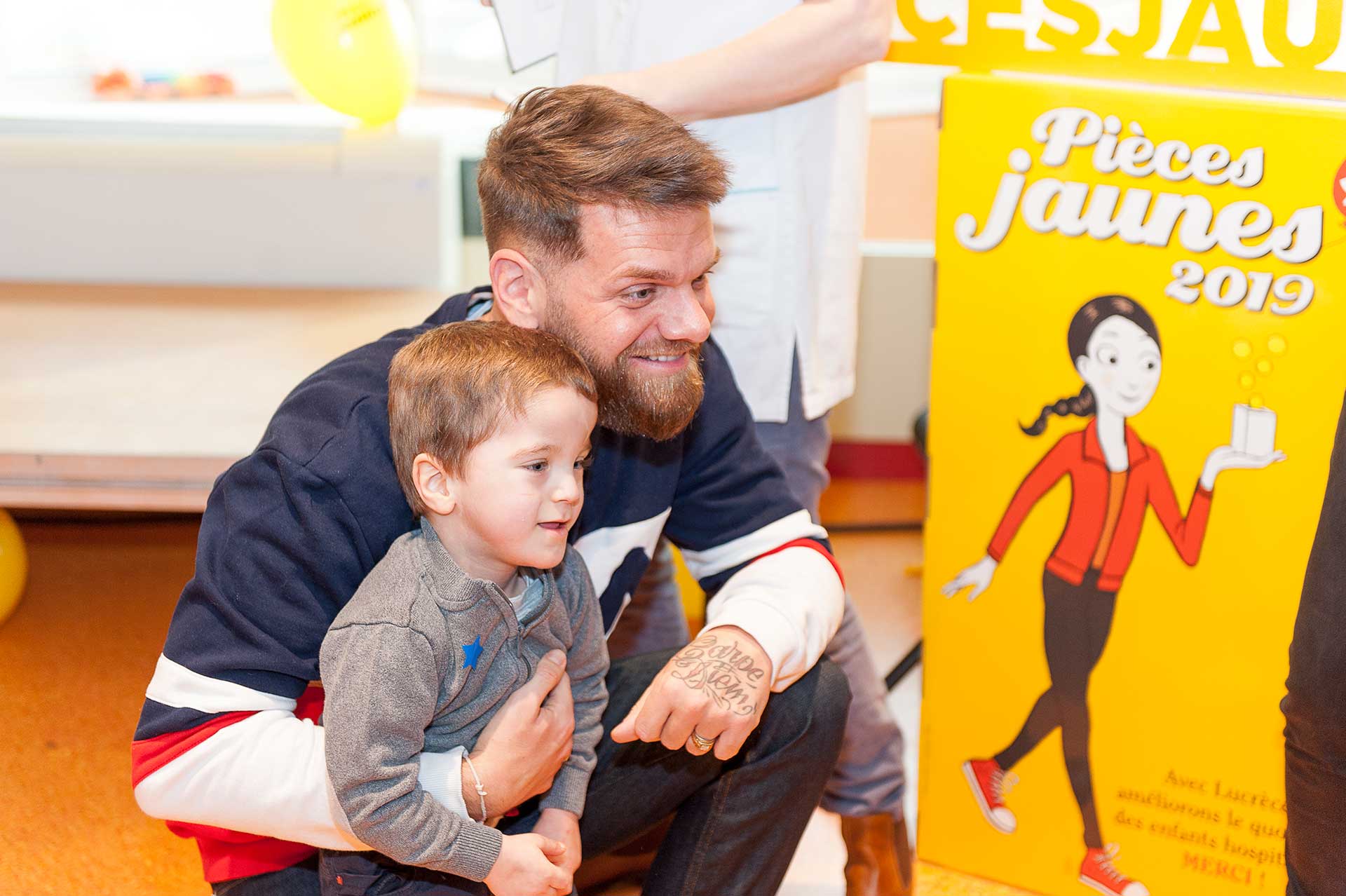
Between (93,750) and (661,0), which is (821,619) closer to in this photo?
(661,0)

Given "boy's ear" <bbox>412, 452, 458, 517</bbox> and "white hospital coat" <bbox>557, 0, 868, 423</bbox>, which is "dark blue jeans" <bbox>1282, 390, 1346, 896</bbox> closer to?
"white hospital coat" <bbox>557, 0, 868, 423</bbox>

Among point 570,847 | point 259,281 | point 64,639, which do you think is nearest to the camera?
point 570,847

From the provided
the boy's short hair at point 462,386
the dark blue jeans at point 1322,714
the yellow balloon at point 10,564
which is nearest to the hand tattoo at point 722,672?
the boy's short hair at point 462,386

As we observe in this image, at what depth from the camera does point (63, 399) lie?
71.4 inches

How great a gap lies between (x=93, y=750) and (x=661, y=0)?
4.33 ft

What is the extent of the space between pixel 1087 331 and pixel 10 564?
1.66 metres

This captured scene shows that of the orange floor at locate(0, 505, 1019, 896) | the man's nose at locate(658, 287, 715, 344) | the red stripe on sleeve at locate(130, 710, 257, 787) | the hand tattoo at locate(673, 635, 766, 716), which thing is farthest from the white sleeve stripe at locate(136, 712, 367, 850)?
the orange floor at locate(0, 505, 1019, 896)

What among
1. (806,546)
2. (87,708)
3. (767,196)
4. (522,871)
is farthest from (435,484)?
(87,708)

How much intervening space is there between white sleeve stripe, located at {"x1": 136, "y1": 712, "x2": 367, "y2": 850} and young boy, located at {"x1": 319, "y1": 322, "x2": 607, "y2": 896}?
41 millimetres

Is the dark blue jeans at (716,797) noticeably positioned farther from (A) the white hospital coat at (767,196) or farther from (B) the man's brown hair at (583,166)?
(B) the man's brown hair at (583,166)

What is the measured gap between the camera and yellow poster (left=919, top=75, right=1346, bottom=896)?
3.98ft

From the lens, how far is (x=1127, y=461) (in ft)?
4.39

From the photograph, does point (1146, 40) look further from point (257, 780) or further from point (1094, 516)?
point (257, 780)

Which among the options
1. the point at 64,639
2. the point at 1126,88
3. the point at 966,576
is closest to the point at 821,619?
the point at 966,576
